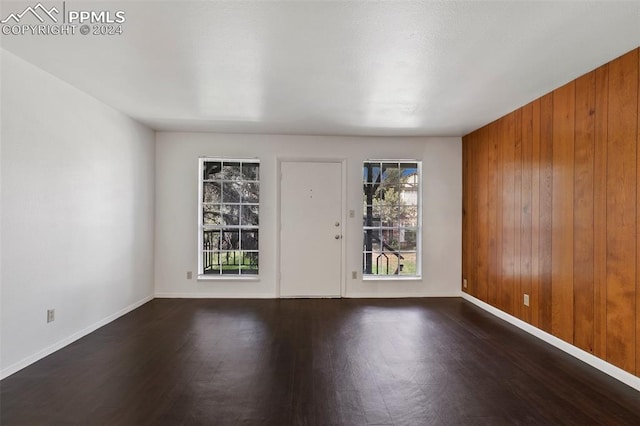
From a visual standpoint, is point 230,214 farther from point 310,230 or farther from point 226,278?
point 310,230

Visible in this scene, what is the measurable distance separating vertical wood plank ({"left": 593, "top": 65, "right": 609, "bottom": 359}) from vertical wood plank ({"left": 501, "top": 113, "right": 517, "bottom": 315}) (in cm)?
102

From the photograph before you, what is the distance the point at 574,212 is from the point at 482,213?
1473mm

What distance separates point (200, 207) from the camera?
4.62 m

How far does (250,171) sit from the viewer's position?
470 cm

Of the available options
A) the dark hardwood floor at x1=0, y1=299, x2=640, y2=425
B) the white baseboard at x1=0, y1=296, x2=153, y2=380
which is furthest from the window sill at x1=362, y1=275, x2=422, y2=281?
the white baseboard at x1=0, y1=296, x2=153, y2=380

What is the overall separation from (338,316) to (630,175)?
9.68 feet

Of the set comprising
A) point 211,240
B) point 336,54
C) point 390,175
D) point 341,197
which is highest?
point 336,54

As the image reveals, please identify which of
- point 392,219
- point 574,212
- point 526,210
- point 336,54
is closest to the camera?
point 336,54

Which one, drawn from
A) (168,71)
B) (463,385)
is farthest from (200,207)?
(463,385)

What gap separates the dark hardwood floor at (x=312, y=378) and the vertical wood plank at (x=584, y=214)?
0.35 meters

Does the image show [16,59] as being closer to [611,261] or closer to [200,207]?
[200,207]

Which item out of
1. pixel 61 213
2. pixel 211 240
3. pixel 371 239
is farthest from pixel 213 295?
pixel 371 239

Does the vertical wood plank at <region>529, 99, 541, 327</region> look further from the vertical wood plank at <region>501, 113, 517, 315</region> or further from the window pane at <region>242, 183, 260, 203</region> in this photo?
the window pane at <region>242, 183, 260, 203</region>

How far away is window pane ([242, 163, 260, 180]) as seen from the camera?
185 inches
